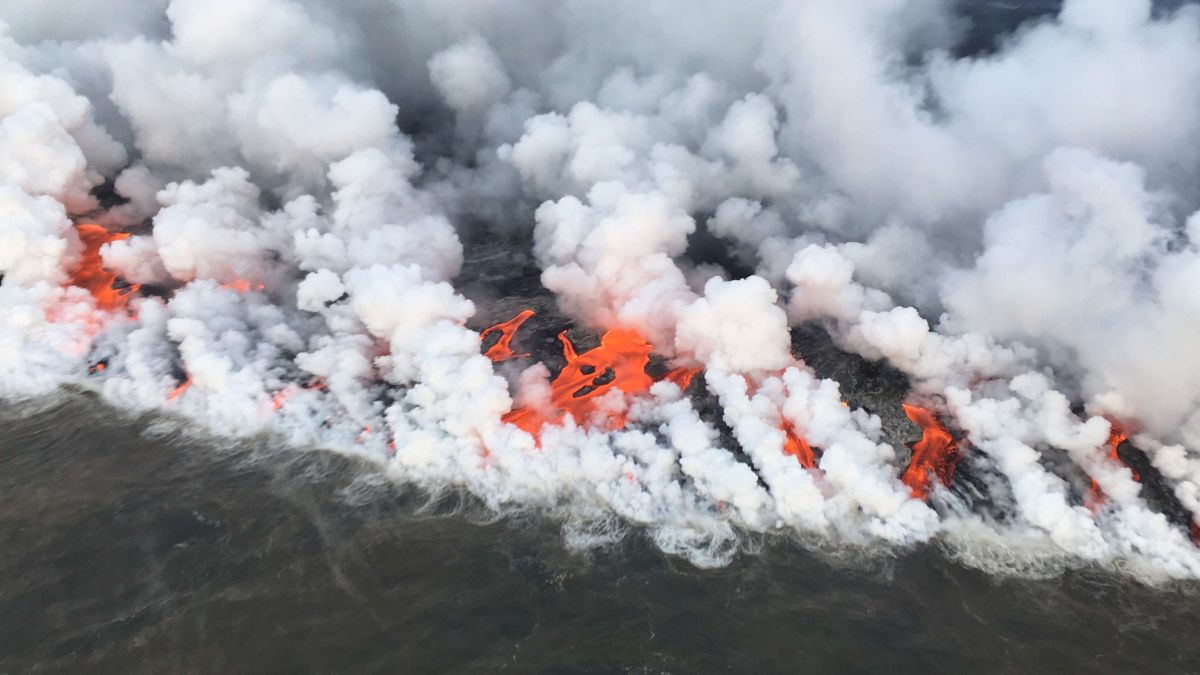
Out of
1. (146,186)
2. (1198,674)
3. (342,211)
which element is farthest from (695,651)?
(146,186)

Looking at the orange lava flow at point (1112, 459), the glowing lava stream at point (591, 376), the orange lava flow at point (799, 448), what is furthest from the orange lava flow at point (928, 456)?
the glowing lava stream at point (591, 376)

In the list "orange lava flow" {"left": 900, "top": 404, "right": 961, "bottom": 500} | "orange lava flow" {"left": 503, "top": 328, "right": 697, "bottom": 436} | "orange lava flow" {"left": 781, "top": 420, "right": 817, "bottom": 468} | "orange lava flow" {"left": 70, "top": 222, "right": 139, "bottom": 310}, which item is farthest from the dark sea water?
"orange lava flow" {"left": 70, "top": 222, "right": 139, "bottom": 310}

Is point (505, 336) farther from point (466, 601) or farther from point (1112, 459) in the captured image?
point (1112, 459)

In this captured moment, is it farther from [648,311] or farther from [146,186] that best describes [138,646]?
[146,186]

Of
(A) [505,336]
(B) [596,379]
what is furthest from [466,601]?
(A) [505,336]

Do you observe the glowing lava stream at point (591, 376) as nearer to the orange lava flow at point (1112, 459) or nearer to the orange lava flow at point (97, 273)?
the orange lava flow at point (1112, 459)

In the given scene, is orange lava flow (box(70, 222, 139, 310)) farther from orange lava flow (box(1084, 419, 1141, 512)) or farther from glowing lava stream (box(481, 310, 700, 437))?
orange lava flow (box(1084, 419, 1141, 512))
